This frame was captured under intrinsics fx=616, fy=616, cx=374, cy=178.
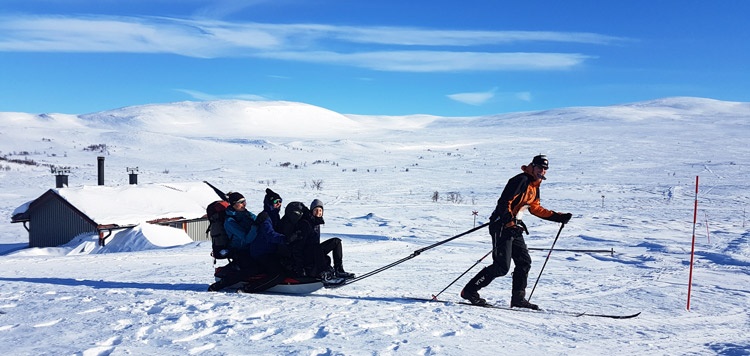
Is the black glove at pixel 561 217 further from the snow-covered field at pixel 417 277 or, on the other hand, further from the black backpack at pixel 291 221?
the black backpack at pixel 291 221

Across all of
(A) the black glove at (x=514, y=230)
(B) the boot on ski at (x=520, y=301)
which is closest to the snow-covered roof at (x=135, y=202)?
(B) the boot on ski at (x=520, y=301)

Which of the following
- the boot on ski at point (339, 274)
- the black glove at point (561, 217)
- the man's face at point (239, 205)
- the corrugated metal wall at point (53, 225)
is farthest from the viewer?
the corrugated metal wall at point (53, 225)

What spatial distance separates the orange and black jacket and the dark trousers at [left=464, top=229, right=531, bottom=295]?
0.55ft

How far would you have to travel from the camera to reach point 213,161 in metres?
49.4

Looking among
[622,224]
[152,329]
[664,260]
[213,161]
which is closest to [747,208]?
[622,224]

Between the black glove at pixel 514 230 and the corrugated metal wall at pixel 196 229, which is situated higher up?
the black glove at pixel 514 230

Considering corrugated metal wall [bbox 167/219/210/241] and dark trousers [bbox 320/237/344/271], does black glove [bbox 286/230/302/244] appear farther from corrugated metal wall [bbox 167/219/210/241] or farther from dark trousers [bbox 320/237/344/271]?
corrugated metal wall [bbox 167/219/210/241]

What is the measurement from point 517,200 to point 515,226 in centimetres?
30

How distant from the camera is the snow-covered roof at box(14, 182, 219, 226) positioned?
18203 millimetres

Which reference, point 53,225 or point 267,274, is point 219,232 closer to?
point 267,274

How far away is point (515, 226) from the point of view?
23.1ft

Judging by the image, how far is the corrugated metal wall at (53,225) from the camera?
61.4 feet

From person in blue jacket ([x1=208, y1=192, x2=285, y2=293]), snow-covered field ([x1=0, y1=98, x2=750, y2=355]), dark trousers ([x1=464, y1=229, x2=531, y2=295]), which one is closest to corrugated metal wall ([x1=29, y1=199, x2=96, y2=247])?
snow-covered field ([x1=0, y1=98, x2=750, y2=355])

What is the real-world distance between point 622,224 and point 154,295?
14.4 m
